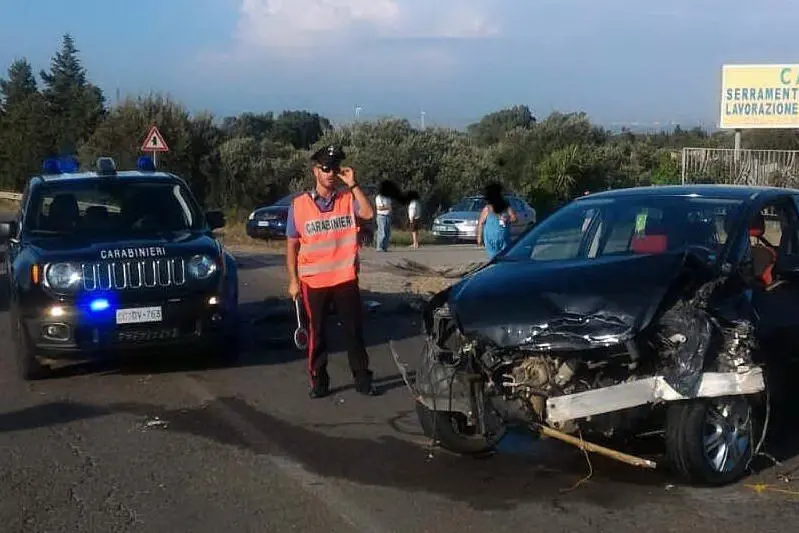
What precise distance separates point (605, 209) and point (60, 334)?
450 cm

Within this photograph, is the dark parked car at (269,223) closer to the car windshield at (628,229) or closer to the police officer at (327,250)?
the police officer at (327,250)

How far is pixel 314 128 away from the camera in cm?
9119

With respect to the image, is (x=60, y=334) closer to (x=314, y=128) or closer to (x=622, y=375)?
(x=622, y=375)

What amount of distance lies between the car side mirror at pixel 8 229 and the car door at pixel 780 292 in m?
6.63

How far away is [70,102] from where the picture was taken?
221 feet

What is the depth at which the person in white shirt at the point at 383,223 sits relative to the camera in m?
23.5

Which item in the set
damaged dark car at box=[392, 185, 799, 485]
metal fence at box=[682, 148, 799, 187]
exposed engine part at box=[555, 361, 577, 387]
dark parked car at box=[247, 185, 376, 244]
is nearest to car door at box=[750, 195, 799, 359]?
damaged dark car at box=[392, 185, 799, 485]

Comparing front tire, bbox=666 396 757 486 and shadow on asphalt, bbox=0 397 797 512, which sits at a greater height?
front tire, bbox=666 396 757 486

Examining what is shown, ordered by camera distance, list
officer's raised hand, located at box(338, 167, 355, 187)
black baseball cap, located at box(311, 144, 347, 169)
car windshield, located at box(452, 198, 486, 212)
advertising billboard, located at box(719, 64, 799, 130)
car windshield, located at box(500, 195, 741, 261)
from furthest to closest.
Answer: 1. advertising billboard, located at box(719, 64, 799, 130)
2. car windshield, located at box(452, 198, 486, 212)
3. officer's raised hand, located at box(338, 167, 355, 187)
4. black baseball cap, located at box(311, 144, 347, 169)
5. car windshield, located at box(500, 195, 741, 261)

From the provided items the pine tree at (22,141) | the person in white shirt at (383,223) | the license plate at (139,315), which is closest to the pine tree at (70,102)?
the pine tree at (22,141)

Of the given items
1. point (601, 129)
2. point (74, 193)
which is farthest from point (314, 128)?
point (74, 193)

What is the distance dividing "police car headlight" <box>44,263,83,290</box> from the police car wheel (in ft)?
1.55

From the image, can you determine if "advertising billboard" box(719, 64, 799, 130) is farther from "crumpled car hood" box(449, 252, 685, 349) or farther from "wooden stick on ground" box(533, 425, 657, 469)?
"wooden stick on ground" box(533, 425, 657, 469)

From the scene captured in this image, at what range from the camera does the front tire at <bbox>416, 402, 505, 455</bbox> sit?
21.7 feet
